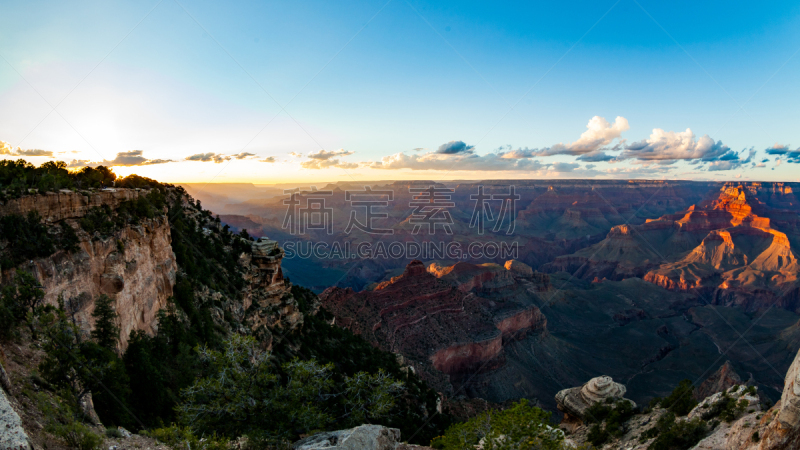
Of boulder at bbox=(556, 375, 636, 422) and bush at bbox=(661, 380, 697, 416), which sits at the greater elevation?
bush at bbox=(661, 380, 697, 416)

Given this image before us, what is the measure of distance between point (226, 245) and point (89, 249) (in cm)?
1629

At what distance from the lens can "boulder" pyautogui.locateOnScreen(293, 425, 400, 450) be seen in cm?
927

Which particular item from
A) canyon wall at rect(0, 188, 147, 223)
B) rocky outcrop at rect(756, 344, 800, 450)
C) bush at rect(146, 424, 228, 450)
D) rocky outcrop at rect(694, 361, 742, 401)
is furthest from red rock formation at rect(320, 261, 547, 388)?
rocky outcrop at rect(756, 344, 800, 450)

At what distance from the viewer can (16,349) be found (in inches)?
376

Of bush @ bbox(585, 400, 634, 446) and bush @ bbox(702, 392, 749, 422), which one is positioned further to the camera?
bush @ bbox(585, 400, 634, 446)

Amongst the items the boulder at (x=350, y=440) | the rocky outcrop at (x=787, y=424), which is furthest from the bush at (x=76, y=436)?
the rocky outcrop at (x=787, y=424)

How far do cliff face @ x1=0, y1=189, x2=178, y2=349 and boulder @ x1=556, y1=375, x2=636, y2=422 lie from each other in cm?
2853

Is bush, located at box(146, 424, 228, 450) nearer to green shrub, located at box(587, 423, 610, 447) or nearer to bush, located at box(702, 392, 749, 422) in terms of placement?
bush, located at box(702, 392, 749, 422)

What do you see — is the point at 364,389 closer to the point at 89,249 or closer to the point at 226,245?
the point at 89,249

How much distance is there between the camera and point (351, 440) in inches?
373

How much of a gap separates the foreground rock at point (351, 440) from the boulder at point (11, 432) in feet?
18.0

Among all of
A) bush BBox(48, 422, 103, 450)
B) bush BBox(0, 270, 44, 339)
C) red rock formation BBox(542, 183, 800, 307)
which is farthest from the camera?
red rock formation BBox(542, 183, 800, 307)

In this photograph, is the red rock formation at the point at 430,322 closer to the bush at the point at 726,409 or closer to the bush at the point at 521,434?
the bush at the point at 726,409

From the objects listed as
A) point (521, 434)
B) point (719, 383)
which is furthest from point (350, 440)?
point (719, 383)
